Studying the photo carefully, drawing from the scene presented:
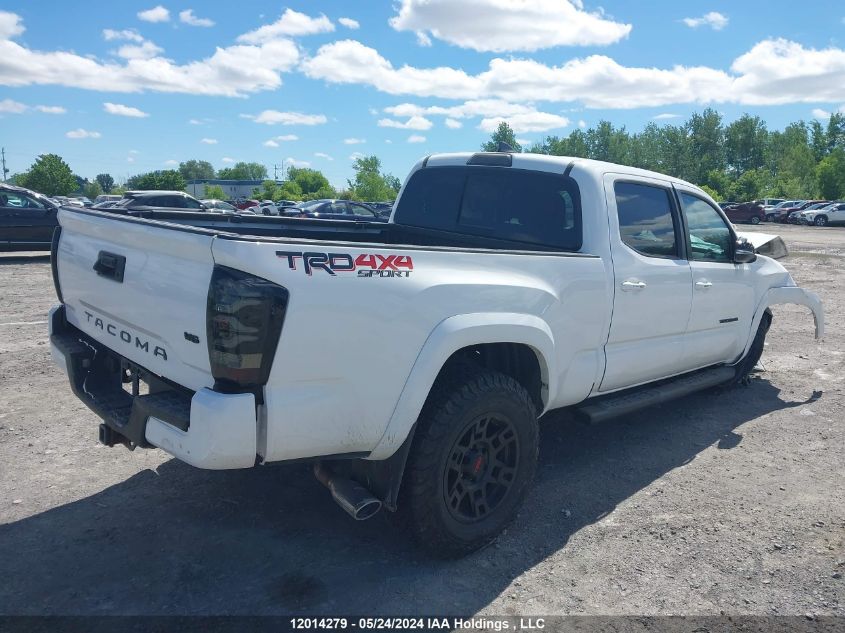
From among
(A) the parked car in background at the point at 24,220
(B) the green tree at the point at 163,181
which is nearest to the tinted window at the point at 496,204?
(A) the parked car in background at the point at 24,220

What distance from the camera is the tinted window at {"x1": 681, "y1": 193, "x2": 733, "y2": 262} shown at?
195 inches

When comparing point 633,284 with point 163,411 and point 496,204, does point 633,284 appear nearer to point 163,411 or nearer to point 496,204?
point 496,204

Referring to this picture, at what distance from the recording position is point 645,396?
453cm

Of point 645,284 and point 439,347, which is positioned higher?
point 645,284

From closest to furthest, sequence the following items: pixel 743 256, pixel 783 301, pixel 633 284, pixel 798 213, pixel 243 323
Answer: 1. pixel 243 323
2. pixel 633 284
3. pixel 743 256
4. pixel 783 301
5. pixel 798 213

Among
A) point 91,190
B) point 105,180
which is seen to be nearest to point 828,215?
point 91,190

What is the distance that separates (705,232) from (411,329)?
3.21 metres

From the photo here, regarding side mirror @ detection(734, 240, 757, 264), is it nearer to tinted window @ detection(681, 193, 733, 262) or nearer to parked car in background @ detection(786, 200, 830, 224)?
tinted window @ detection(681, 193, 733, 262)

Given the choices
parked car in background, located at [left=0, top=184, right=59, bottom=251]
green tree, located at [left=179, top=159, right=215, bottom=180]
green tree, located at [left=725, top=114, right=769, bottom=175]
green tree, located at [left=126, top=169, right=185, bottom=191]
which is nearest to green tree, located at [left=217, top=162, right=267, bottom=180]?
green tree, located at [left=179, top=159, right=215, bottom=180]

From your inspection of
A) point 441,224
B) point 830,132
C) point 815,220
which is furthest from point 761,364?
point 830,132

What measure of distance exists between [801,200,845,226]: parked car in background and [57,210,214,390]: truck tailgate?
5053 cm

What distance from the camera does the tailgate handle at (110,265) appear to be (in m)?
3.10

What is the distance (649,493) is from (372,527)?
1.72 meters

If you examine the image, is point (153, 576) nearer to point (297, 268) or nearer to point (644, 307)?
point (297, 268)
